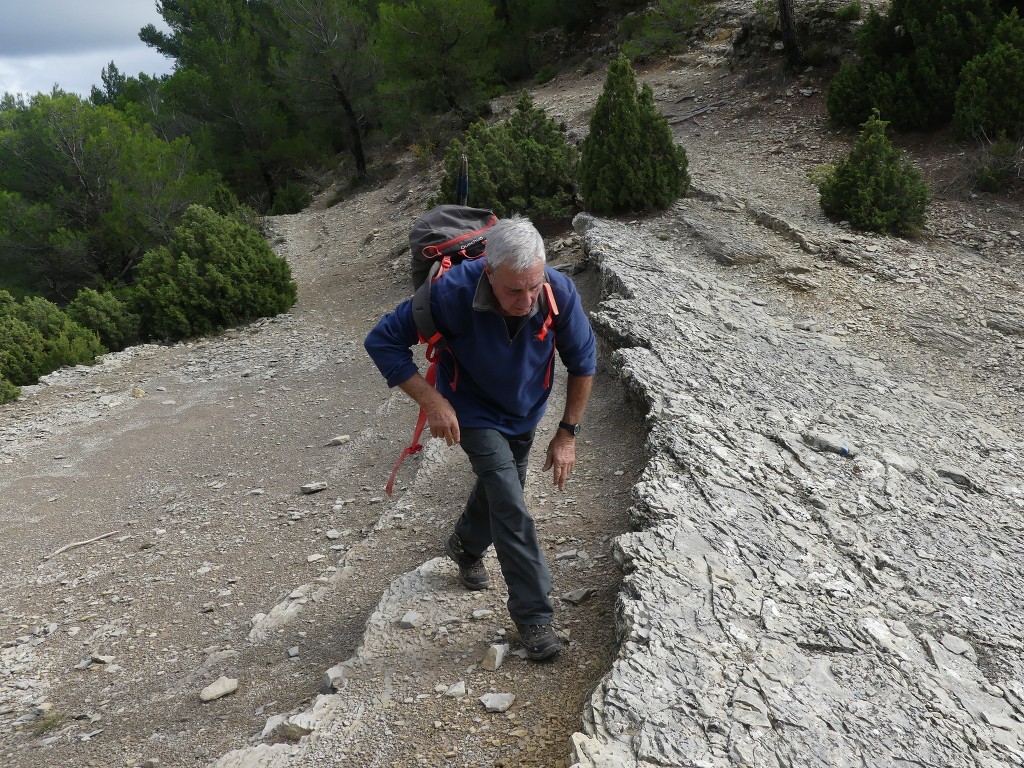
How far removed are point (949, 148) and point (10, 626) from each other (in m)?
12.3

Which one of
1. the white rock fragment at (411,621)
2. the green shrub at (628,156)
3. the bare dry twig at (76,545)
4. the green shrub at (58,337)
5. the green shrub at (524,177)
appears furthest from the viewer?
the green shrub at (58,337)

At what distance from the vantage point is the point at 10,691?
4137mm

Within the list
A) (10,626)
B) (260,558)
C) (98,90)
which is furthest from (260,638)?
(98,90)

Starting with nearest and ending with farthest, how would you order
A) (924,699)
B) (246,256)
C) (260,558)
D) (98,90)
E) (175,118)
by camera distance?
(924,699), (260,558), (246,256), (175,118), (98,90)

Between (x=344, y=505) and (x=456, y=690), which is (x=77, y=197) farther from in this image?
(x=456, y=690)

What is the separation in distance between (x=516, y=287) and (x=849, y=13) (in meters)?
14.2

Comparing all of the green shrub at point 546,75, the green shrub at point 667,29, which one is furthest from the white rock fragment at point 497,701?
the green shrub at point 546,75

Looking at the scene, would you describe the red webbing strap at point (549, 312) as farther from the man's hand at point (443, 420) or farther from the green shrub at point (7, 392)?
the green shrub at point (7, 392)

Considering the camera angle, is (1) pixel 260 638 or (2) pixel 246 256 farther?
(2) pixel 246 256

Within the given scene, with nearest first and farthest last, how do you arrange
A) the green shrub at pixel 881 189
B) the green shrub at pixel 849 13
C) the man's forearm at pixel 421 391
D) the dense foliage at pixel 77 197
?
the man's forearm at pixel 421 391
the green shrub at pixel 881 189
the green shrub at pixel 849 13
the dense foliage at pixel 77 197

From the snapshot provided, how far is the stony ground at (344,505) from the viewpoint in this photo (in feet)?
10.2

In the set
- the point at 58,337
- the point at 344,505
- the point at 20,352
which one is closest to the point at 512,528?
the point at 344,505

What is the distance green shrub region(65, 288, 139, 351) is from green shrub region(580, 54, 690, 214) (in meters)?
8.04

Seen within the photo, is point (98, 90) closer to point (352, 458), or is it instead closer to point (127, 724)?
point (352, 458)
